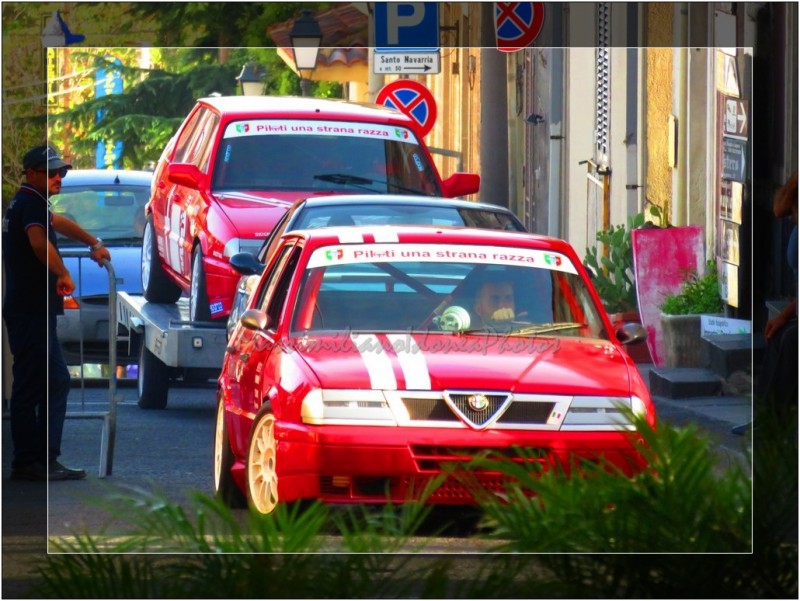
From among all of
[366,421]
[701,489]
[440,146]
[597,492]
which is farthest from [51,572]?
[440,146]

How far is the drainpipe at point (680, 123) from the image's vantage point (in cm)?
867

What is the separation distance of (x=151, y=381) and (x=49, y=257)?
2.65 feet

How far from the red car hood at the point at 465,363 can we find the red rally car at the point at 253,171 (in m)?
1.34

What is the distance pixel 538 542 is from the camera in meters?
6.33

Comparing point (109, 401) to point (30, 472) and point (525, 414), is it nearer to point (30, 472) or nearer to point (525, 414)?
point (30, 472)

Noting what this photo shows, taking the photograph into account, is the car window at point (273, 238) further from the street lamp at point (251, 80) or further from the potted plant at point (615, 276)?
the potted plant at point (615, 276)

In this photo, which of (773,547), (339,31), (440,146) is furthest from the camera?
(339,31)

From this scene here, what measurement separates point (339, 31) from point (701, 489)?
170 inches

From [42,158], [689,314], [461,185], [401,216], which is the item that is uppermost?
[42,158]

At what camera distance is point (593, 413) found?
7.21m

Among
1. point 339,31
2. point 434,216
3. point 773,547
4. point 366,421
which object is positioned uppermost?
point 339,31

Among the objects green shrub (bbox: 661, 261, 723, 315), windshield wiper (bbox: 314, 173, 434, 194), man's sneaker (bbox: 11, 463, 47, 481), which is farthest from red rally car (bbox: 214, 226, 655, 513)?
green shrub (bbox: 661, 261, 723, 315)

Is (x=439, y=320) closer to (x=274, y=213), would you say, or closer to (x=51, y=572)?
(x=274, y=213)

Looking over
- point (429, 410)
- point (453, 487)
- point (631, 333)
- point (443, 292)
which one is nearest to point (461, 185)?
point (443, 292)
